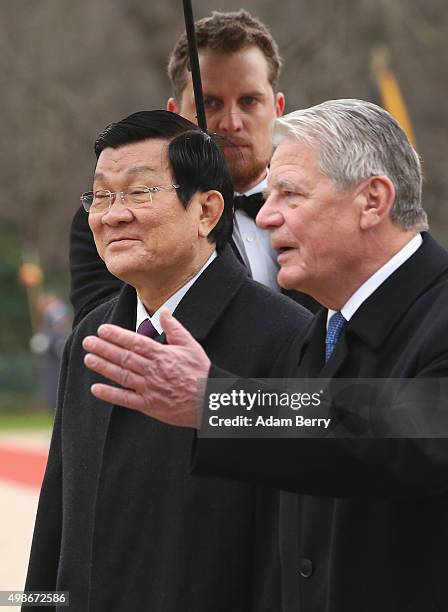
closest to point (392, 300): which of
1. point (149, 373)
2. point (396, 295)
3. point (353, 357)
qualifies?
point (396, 295)

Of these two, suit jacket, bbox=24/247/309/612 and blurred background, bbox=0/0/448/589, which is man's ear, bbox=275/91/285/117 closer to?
suit jacket, bbox=24/247/309/612

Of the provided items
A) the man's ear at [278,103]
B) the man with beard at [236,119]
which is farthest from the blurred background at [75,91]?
the man with beard at [236,119]

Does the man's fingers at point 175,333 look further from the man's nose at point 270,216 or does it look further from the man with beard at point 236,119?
the man with beard at point 236,119

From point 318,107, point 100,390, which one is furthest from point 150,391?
point 318,107

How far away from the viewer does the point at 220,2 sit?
78.3 feet

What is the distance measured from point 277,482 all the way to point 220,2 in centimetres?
2235

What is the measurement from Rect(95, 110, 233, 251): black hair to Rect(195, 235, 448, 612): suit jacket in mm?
564

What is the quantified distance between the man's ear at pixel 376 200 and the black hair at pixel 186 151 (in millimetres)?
668

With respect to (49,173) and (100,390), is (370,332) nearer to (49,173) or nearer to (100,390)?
(100,390)

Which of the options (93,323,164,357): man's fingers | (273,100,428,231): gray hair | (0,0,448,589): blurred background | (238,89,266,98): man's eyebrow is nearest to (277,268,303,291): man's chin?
(273,100,428,231): gray hair

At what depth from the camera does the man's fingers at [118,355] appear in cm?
230

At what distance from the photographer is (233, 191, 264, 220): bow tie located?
155 inches

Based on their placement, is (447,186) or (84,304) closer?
(84,304)

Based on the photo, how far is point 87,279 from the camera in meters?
3.85
